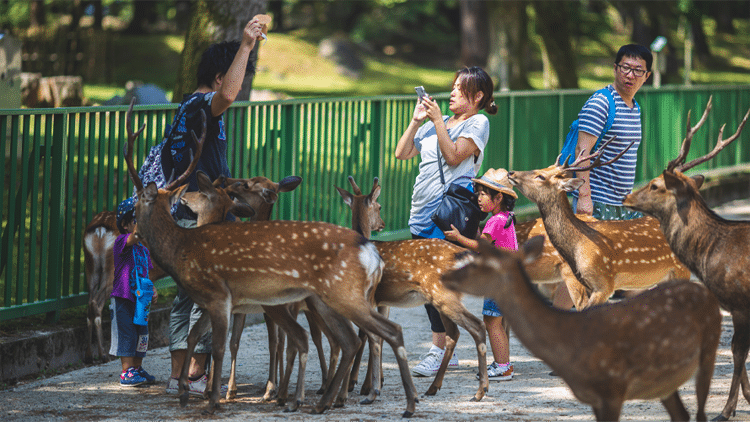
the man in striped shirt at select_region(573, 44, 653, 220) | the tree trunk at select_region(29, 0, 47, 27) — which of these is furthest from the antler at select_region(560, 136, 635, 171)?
the tree trunk at select_region(29, 0, 47, 27)

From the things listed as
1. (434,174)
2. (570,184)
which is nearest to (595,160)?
(570,184)

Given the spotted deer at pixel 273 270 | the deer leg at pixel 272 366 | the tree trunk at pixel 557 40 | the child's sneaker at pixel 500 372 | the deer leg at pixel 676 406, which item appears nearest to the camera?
the deer leg at pixel 676 406

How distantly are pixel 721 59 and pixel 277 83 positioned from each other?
786 inches

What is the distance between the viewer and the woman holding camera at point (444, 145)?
6.05m

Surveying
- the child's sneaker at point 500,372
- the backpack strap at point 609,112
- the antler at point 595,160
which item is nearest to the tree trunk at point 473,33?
the backpack strap at point 609,112

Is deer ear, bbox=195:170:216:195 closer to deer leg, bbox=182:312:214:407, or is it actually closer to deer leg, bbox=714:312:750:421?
deer leg, bbox=182:312:214:407

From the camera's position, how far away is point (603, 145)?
20.3 ft

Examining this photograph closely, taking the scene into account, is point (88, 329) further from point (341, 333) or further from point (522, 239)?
point (522, 239)

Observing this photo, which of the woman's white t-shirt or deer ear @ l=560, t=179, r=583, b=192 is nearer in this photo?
the woman's white t-shirt

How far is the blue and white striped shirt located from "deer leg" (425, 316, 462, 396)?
163 cm

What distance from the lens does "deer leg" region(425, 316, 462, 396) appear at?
19.0ft

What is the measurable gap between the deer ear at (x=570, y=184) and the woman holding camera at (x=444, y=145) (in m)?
0.56

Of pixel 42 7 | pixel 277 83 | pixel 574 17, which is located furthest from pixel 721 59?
pixel 42 7

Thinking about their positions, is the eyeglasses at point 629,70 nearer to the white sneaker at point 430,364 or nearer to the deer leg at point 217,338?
the white sneaker at point 430,364
